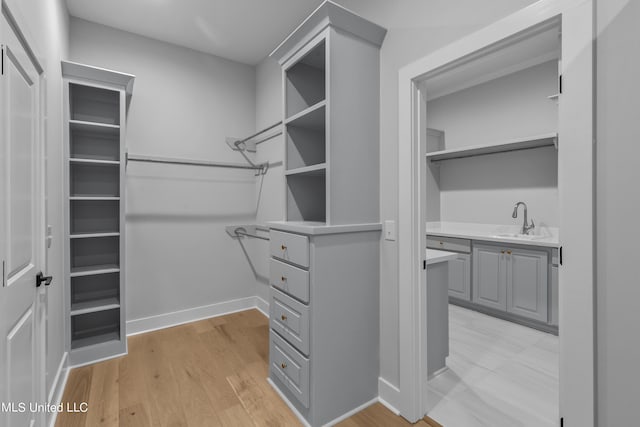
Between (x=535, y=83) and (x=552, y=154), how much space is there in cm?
84

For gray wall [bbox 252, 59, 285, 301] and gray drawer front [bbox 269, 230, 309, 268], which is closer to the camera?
gray drawer front [bbox 269, 230, 309, 268]

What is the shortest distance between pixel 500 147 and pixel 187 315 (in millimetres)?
3807

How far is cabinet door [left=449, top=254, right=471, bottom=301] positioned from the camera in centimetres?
348

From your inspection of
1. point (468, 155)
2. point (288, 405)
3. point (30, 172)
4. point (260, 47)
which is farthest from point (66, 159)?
point (468, 155)

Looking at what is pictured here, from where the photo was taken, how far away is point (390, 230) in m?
1.83

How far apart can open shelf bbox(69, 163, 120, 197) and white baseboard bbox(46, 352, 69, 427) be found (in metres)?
1.26

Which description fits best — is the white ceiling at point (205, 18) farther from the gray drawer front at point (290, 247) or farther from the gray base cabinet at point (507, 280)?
the gray base cabinet at point (507, 280)

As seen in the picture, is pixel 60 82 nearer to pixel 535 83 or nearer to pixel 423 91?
pixel 423 91

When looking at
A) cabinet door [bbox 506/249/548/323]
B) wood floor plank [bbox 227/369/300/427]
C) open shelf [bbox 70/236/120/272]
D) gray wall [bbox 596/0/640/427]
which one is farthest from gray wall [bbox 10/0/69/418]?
cabinet door [bbox 506/249/548/323]

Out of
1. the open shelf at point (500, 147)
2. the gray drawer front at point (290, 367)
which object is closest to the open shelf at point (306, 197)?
the gray drawer front at point (290, 367)

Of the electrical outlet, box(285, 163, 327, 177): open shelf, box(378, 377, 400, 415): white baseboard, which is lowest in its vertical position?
box(378, 377, 400, 415): white baseboard

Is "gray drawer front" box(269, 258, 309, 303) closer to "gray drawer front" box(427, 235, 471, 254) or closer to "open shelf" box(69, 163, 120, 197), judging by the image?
"open shelf" box(69, 163, 120, 197)

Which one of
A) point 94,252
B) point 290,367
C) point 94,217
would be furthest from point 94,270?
point 290,367

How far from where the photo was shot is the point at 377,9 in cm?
190
